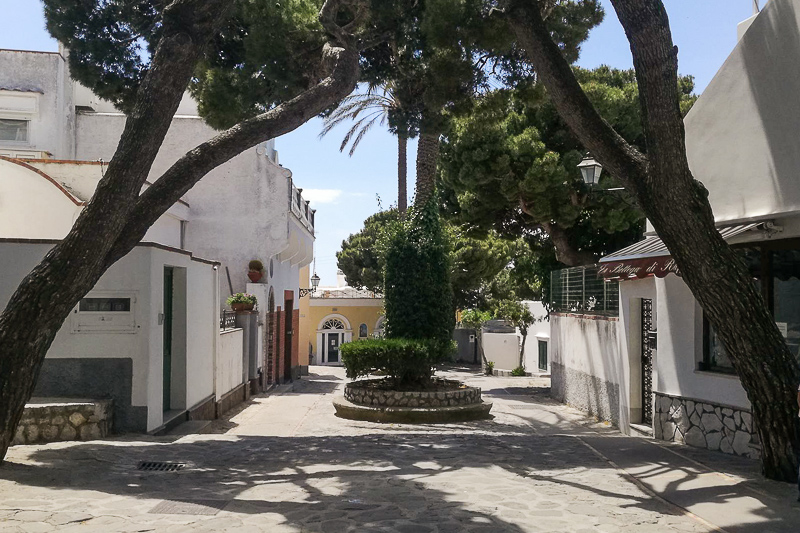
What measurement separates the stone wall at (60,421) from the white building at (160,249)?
503 millimetres

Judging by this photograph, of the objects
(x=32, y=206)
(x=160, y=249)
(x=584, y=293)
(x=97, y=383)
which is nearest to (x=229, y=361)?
(x=32, y=206)

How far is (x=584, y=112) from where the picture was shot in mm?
8242

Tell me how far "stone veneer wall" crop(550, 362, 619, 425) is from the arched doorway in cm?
2787

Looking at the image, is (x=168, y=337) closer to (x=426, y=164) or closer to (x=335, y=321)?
(x=426, y=164)

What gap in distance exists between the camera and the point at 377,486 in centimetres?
728

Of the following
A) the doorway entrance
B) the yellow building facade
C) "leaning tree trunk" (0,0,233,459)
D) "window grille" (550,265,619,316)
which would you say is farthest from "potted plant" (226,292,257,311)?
the yellow building facade

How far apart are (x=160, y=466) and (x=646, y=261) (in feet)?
22.4

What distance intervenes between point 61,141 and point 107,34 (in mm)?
10238

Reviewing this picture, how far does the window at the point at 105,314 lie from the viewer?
10211 millimetres

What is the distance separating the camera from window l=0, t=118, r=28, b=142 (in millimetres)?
21812

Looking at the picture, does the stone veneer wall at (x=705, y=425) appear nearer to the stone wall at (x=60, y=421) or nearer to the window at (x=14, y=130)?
the stone wall at (x=60, y=421)

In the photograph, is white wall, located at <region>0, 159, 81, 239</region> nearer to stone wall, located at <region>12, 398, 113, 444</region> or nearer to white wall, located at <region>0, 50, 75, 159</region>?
white wall, located at <region>0, 50, 75, 159</region>

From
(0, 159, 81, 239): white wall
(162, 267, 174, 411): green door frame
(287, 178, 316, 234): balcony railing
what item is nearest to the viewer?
(162, 267, 174, 411): green door frame

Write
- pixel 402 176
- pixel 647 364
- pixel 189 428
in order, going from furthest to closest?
pixel 402 176, pixel 647 364, pixel 189 428
